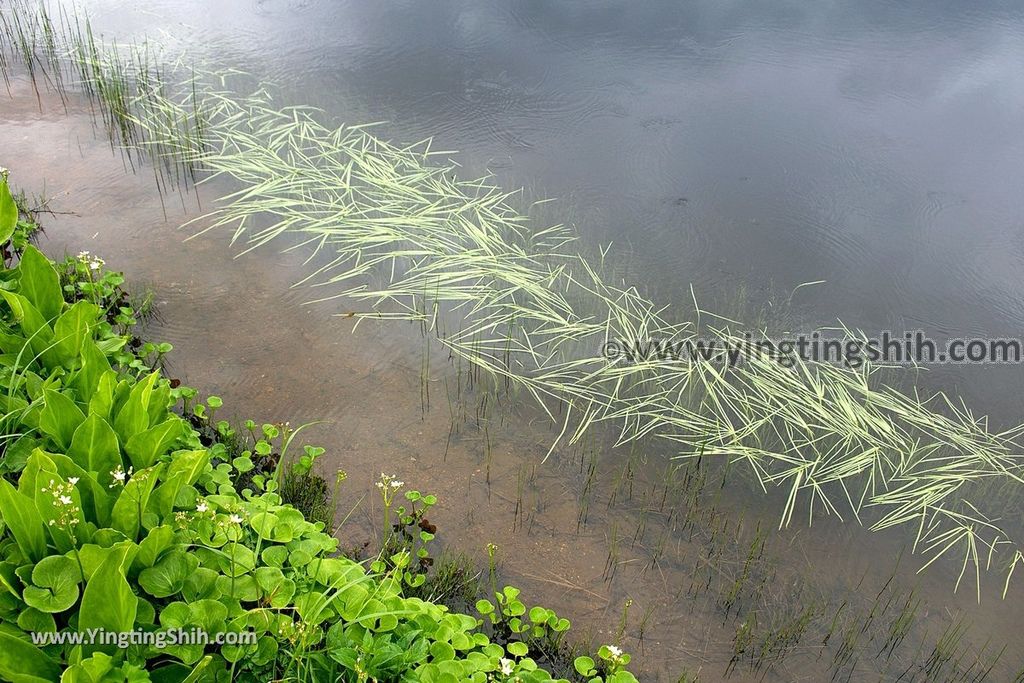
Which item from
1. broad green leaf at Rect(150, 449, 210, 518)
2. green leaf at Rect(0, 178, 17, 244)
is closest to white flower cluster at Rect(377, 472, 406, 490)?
broad green leaf at Rect(150, 449, 210, 518)

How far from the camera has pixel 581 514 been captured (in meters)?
2.34

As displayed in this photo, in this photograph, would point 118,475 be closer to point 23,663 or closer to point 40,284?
point 23,663

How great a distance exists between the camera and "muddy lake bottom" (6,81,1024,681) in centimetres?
207

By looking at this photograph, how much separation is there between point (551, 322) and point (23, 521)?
1804mm

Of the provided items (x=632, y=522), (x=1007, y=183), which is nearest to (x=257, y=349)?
(x=632, y=522)

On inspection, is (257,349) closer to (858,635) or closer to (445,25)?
(858,635)

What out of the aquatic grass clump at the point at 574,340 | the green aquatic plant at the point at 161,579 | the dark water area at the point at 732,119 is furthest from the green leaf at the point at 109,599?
the dark water area at the point at 732,119

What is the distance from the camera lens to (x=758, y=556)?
2.27 metres

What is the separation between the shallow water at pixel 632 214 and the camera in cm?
226

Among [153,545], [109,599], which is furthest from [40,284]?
[109,599]

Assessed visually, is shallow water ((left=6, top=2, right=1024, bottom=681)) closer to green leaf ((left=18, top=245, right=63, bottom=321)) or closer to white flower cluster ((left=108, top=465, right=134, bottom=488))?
green leaf ((left=18, top=245, right=63, bottom=321))

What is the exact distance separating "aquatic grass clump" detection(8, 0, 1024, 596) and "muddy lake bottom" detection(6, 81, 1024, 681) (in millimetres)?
95

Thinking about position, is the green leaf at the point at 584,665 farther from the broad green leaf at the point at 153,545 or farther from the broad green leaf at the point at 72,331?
the broad green leaf at the point at 72,331

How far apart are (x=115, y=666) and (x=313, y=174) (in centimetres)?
255
